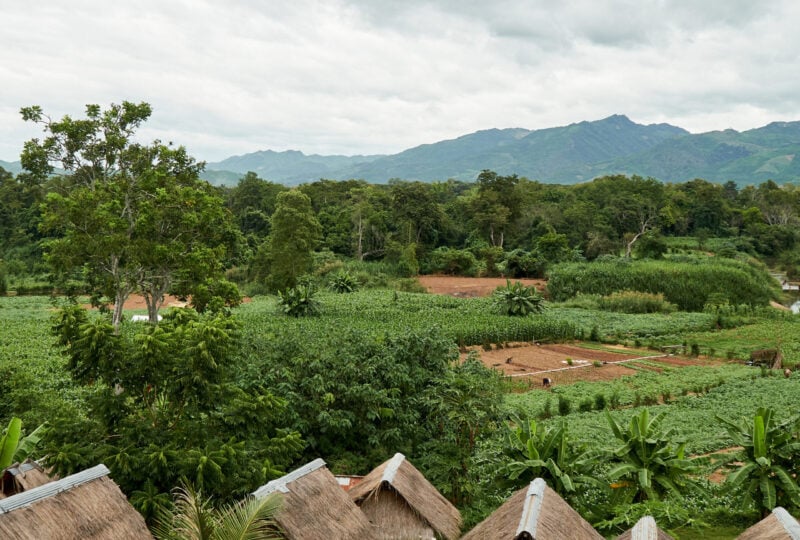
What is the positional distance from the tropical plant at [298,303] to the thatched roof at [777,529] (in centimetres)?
2617

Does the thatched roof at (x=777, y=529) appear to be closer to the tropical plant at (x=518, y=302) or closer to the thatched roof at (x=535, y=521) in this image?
the thatched roof at (x=535, y=521)

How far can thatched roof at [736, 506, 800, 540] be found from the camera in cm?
541

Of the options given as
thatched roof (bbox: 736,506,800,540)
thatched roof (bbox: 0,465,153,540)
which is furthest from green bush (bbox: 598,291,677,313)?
thatched roof (bbox: 0,465,153,540)

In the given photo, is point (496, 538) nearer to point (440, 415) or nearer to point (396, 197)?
point (440, 415)

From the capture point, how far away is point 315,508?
22.1 ft

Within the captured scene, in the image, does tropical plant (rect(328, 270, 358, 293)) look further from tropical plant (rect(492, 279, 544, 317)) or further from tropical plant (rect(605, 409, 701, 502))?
tropical plant (rect(605, 409, 701, 502))

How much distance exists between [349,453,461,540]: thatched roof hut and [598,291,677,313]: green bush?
3252 cm

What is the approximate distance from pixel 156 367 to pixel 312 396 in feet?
11.0

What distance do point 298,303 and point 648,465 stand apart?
24569 mm

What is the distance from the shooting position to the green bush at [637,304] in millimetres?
37594

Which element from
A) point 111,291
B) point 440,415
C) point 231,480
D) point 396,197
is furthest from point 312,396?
point 396,197

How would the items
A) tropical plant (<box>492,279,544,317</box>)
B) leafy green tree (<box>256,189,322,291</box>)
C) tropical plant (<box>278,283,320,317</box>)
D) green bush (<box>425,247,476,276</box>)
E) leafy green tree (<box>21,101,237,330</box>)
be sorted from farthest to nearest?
green bush (<box>425,247,476,276</box>), leafy green tree (<box>256,189,322,291</box>), tropical plant (<box>492,279,544,317</box>), tropical plant (<box>278,283,320,317</box>), leafy green tree (<box>21,101,237,330</box>)

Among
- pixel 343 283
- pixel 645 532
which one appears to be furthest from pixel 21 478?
pixel 343 283

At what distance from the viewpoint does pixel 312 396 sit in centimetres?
1010
